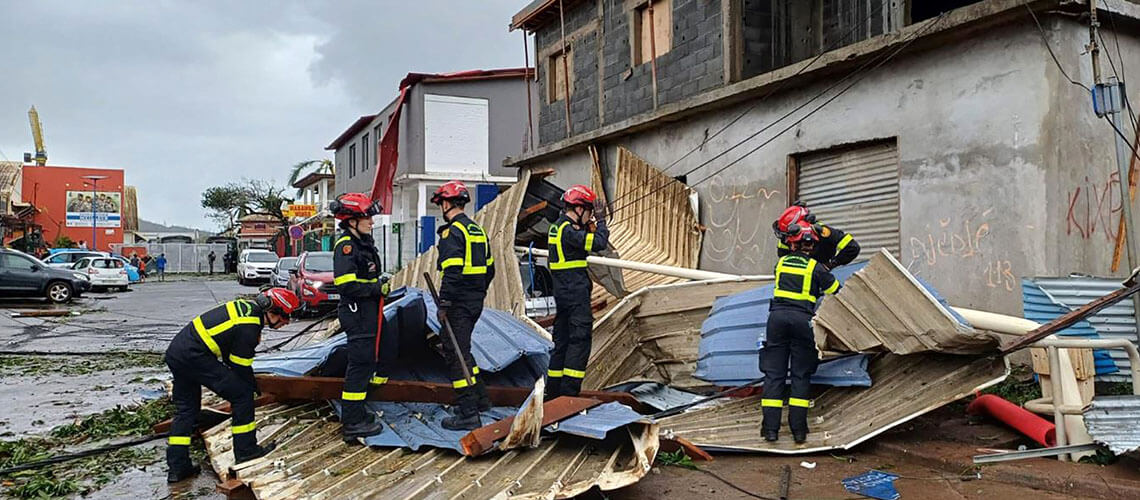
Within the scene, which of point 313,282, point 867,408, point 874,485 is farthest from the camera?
point 313,282

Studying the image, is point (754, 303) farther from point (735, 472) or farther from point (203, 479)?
point (203, 479)

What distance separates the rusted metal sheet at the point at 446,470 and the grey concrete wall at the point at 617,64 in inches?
308

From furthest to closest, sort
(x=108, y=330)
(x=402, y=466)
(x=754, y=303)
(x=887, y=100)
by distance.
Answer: (x=108, y=330), (x=887, y=100), (x=754, y=303), (x=402, y=466)

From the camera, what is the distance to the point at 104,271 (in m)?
26.8

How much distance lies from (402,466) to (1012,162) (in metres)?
6.00

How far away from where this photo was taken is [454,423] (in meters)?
5.48

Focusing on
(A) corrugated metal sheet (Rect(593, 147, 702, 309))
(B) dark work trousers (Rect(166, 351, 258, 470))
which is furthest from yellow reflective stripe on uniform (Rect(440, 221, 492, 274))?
(A) corrugated metal sheet (Rect(593, 147, 702, 309))

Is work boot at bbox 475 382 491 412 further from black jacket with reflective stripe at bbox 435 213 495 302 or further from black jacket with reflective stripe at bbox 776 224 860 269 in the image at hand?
black jacket with reflective stripe at bbox 776 224 860 269

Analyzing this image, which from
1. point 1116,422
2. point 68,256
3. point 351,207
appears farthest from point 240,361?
point 68,256

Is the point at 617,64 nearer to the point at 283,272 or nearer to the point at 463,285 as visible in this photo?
the point at 463,285

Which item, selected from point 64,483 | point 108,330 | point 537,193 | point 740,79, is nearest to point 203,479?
point 64,483

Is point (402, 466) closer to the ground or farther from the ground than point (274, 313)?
closer to the ground

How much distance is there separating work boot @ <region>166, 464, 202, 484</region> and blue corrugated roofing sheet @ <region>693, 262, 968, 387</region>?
3915 millimetres

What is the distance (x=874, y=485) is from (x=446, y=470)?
2.60 meters
